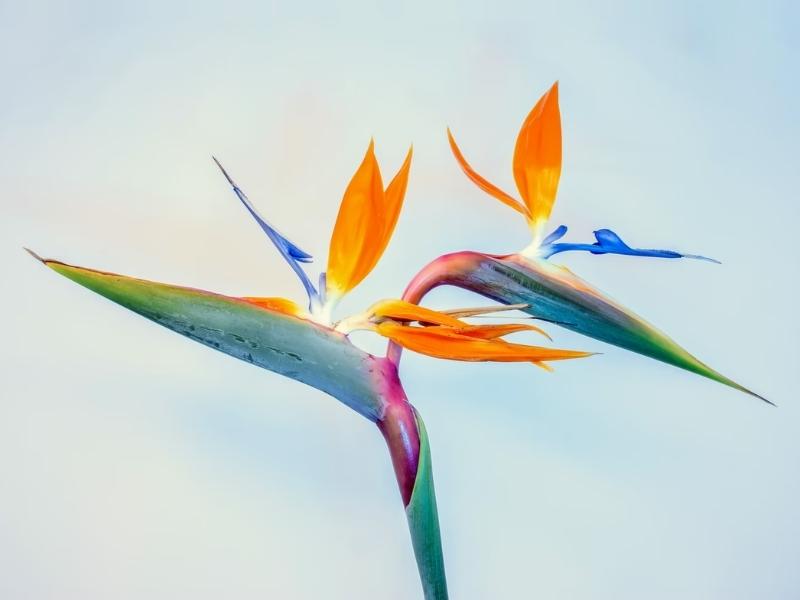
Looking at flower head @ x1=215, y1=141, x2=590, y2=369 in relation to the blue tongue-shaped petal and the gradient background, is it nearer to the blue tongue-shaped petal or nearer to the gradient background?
the blue tongue-shaped petal

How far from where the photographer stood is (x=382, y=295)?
1.01 metres

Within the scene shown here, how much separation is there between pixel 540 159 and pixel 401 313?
13.1 inches

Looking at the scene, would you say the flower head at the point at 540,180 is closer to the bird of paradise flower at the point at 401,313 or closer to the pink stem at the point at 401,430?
→ the bird of paradise flower at the point at 401,313

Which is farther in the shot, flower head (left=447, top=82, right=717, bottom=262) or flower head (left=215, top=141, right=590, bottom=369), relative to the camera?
flower head (left=447, top=82, right=717, bottom=262)

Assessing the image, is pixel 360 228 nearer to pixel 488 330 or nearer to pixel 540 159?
pixel 488 330

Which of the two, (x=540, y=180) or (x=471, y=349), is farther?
(x=540, y=180)

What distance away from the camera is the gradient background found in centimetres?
94

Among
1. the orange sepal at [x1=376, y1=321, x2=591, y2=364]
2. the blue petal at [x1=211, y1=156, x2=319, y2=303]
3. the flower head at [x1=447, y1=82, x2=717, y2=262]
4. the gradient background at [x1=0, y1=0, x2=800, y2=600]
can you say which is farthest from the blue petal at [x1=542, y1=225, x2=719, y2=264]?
the blue petal at [x1=211, y1=156, x2=319, y2=303]

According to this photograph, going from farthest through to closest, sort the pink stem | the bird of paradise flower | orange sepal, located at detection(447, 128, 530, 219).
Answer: orange sepal, located at detection(447, 128, 530, 219)
the pink stem
the bird of paradise flower

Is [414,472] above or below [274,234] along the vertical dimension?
below

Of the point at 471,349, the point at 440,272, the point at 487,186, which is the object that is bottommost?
the point at 471,349

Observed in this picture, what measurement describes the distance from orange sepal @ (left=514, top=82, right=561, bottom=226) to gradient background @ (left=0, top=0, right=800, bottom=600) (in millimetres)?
100

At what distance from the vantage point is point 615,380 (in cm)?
107

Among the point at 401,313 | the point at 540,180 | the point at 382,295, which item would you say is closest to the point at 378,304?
the point at 401,313
